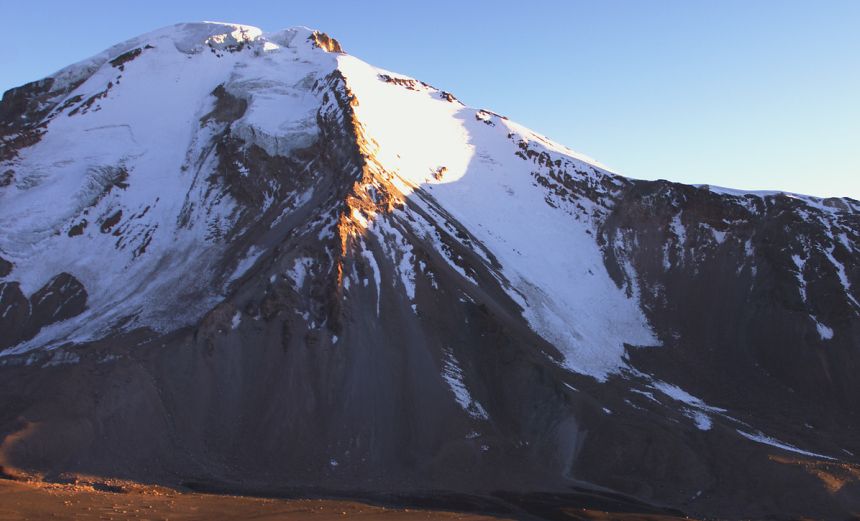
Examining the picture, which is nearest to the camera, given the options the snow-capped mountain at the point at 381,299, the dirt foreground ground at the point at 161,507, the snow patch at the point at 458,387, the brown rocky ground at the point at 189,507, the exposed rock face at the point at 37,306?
the dirt foreground ground at the point at 161,507

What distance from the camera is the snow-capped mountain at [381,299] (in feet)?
166

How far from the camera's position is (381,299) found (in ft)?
197

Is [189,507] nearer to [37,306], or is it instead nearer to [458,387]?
[458,387]

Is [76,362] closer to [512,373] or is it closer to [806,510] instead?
[512,373]

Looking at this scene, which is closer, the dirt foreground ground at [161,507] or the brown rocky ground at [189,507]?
the dirt foreground ground at [161,507]

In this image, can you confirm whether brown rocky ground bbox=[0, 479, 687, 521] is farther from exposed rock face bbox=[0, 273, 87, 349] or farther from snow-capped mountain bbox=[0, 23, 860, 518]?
exposed rock face bbox=[0, 273, 87, 349]

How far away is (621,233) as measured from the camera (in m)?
80.7

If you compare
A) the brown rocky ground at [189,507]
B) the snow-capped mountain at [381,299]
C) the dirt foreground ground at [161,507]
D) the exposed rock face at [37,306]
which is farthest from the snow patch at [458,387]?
the exposed rock face at [37,306]

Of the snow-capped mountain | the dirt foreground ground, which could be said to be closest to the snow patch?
the snow-capped mountain

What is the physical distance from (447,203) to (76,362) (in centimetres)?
3547

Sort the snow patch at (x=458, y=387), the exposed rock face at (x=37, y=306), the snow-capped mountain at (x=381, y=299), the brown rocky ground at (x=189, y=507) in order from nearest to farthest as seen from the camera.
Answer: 1. the brown rocky ground at (x=189, y=507)
2. the snow-capped mountain at (x=381, y=299)
3. the snow patch at (x=458, y=387)
4. the exposed rock face at (x=37, y=306)

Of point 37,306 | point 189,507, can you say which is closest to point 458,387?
point 189,507

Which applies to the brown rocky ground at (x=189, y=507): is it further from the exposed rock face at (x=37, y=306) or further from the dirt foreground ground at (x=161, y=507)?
the exposed rock face at (x=37, y=306)

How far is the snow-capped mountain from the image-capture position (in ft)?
166
